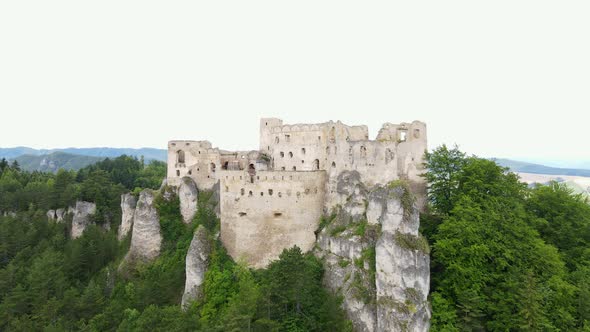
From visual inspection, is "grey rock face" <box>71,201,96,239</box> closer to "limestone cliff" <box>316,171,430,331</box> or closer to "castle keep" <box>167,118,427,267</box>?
"castle keep" <box>167,118,427,267</box>

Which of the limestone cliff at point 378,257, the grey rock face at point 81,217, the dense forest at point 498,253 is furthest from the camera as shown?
the grey rock face at point 81,217

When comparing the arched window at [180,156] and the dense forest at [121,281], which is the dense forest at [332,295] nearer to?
the dense forest at [121,281]

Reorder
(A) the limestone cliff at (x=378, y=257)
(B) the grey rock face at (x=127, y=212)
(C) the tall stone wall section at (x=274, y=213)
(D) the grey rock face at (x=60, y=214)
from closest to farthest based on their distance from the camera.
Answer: (A) the limestone cliff at (x=378, y=257)
(C) the tall stone wall section at (x=274, y=213)
(B) the grey rock face at (x=127, y=212)
(D) the grey rock face at (x=60, y=214)

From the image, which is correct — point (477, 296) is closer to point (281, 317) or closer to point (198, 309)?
point (281, 317)

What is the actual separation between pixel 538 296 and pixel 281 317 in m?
19.9

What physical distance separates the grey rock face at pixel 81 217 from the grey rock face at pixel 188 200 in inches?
790

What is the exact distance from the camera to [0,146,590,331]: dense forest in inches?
1220

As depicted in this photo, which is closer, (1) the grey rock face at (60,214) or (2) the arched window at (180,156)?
(2) the arched window at (180,156)

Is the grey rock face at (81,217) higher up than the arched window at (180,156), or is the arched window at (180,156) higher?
the arched window at (180,156)

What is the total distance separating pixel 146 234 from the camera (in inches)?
1873

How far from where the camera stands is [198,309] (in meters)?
38.0

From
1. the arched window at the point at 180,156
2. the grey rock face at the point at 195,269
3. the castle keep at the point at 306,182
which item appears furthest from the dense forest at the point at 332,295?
the arched window at the point at 180,156

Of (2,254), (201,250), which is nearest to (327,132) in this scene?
(201,250)

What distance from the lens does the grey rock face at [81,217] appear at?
58.6 meters
